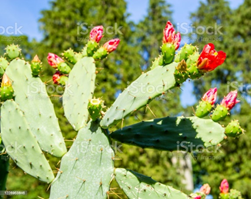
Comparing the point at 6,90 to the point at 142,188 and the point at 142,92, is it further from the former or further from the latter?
the point at 142,188

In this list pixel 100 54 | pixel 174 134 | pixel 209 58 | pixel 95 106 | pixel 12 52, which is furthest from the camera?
pixel 12 52

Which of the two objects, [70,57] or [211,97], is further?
[70,57]

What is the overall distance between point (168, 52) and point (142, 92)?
266 mm

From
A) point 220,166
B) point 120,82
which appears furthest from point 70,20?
point 220,166

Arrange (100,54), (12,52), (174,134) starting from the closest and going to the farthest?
(174,134) → (100,54) → (12,52)

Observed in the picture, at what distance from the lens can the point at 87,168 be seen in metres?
1.78

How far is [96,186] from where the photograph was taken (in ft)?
5.66

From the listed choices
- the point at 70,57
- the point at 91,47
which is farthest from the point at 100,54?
the point at 70,57

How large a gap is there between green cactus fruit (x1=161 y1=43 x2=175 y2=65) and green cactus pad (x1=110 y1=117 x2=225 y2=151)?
1.25 ft

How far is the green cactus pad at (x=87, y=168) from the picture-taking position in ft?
5.66

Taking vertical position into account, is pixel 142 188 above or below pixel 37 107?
below

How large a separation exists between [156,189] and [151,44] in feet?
38.7

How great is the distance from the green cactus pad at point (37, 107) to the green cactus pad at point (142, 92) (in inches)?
13.8

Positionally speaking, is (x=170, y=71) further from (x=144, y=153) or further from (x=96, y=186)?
(x=144, y=153)
